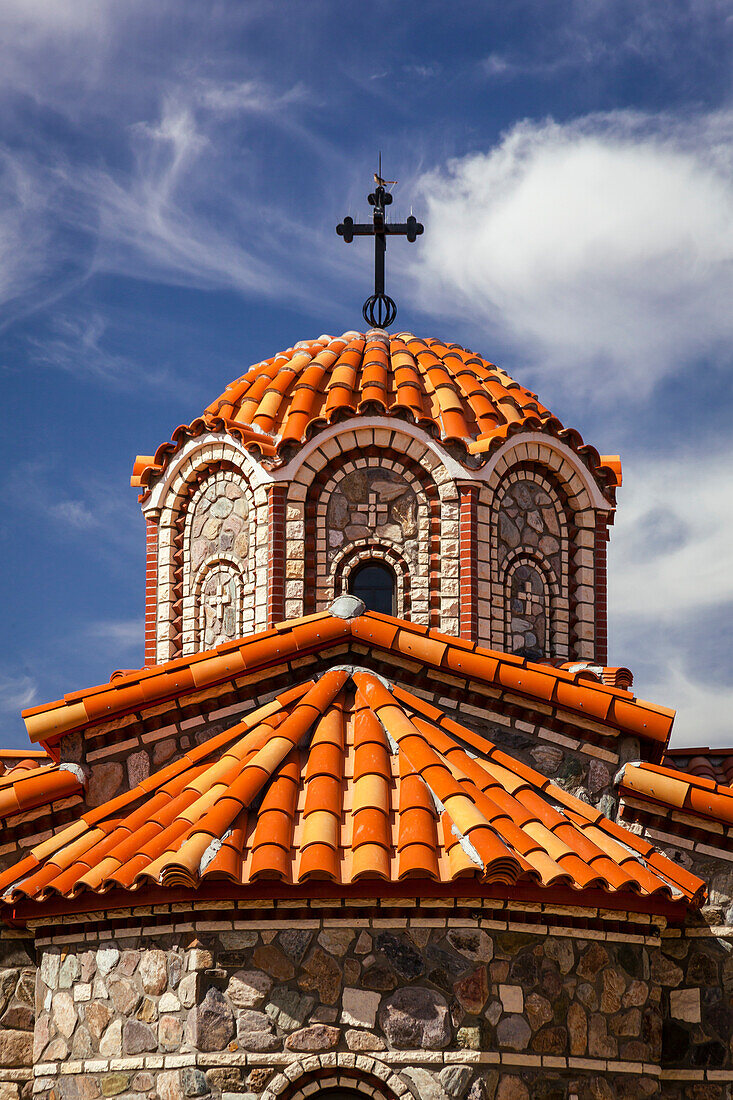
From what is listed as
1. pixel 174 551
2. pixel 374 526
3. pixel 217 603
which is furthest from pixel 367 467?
pixel 174 551

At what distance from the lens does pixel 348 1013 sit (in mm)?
8164

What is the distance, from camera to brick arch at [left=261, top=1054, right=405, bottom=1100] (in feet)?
26.5

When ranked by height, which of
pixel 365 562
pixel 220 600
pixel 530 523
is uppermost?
pixel 530 523

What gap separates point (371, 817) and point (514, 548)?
5262mm

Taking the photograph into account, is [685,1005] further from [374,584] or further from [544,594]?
[374,584]

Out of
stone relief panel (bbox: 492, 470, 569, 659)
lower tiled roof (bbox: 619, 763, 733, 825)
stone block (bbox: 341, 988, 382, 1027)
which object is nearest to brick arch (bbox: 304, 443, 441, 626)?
stone relief panel (bbox: 492, 470, 569, 659)

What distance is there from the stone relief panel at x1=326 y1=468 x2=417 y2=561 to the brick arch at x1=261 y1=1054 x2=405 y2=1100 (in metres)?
5.65

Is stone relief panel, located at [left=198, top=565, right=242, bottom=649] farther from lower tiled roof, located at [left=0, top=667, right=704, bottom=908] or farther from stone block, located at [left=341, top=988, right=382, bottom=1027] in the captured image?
stone block, located at [left=341, top=988, right=382, bottom=1027]

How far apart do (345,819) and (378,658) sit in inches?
74.5

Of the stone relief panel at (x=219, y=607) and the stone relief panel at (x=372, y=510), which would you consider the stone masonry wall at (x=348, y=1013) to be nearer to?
the stone relief panel at (x=219, y=607)

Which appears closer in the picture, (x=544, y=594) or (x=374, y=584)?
(x=374, y=584)

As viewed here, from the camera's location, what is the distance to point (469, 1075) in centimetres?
809

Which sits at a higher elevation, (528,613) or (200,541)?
(200,541)

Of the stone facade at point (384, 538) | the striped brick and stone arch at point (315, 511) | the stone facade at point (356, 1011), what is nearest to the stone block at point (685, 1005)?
the stone facade at point (356, 1011)
